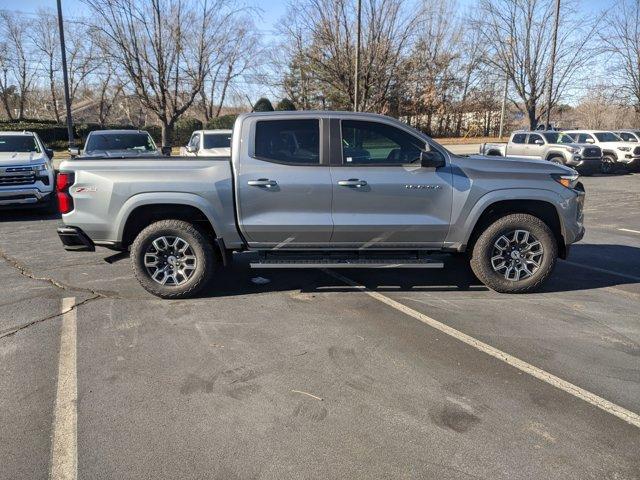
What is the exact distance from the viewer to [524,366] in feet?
12.5

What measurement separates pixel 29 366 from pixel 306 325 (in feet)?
7.32

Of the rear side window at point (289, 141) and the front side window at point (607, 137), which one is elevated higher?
the front side window at point (607, 137)

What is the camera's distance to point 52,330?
4.52 meters

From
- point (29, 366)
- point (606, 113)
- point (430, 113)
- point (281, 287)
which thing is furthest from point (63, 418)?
point (606, 113)

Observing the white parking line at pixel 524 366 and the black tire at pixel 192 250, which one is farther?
the black tire at pixel 192 250

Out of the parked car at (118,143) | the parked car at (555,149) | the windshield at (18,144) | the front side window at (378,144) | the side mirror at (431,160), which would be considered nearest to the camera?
the side mirror at (431,160)

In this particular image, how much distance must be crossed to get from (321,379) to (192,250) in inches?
90.8

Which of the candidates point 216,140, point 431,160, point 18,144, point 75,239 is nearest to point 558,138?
point 216,140

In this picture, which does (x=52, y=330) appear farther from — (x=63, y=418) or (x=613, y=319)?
(x=613, y=319)

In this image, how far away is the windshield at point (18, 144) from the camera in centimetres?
1134

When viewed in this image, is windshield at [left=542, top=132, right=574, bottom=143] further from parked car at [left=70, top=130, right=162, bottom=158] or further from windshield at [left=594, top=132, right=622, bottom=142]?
parked car at [left=70, top=130, right=162, bottom=158]

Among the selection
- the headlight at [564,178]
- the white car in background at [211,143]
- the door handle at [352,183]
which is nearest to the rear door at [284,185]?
the door handle at [352,183]

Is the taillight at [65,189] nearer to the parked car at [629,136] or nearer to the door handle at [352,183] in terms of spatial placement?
the door handle at [352,183]

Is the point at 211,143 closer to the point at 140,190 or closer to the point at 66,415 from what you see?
the point at 140,190
